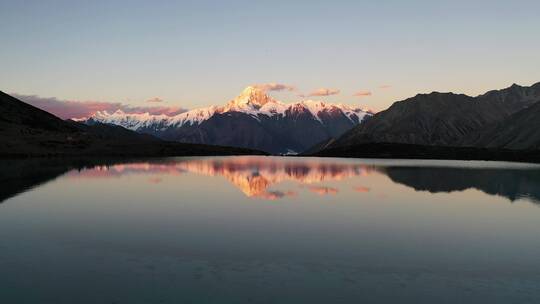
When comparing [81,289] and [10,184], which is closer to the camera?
[81,289]

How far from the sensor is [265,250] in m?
33.5

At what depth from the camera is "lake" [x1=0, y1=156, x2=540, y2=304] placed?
24.5 metres

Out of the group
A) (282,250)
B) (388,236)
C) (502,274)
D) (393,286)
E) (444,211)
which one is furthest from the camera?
(444,211)

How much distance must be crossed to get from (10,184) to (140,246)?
2206 inches

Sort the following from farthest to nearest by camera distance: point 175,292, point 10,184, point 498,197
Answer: point 10,184
point 498,197
point 175,292

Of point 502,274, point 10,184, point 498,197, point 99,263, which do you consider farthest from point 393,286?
point 10,184

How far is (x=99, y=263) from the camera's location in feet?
97.0

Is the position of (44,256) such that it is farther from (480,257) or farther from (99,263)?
(480,257)

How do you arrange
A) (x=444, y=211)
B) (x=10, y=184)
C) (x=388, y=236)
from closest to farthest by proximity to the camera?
(x=388, y=236) → (x=444, y=211) → (x=10, y=184)

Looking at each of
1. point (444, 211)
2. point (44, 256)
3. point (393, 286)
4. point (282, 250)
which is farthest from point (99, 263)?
point (444, 211)

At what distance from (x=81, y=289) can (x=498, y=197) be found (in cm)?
6238

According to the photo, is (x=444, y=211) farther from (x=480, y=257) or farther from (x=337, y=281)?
(x=337, y=281)

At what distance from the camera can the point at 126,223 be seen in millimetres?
44562

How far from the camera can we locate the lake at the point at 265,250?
966 inches
